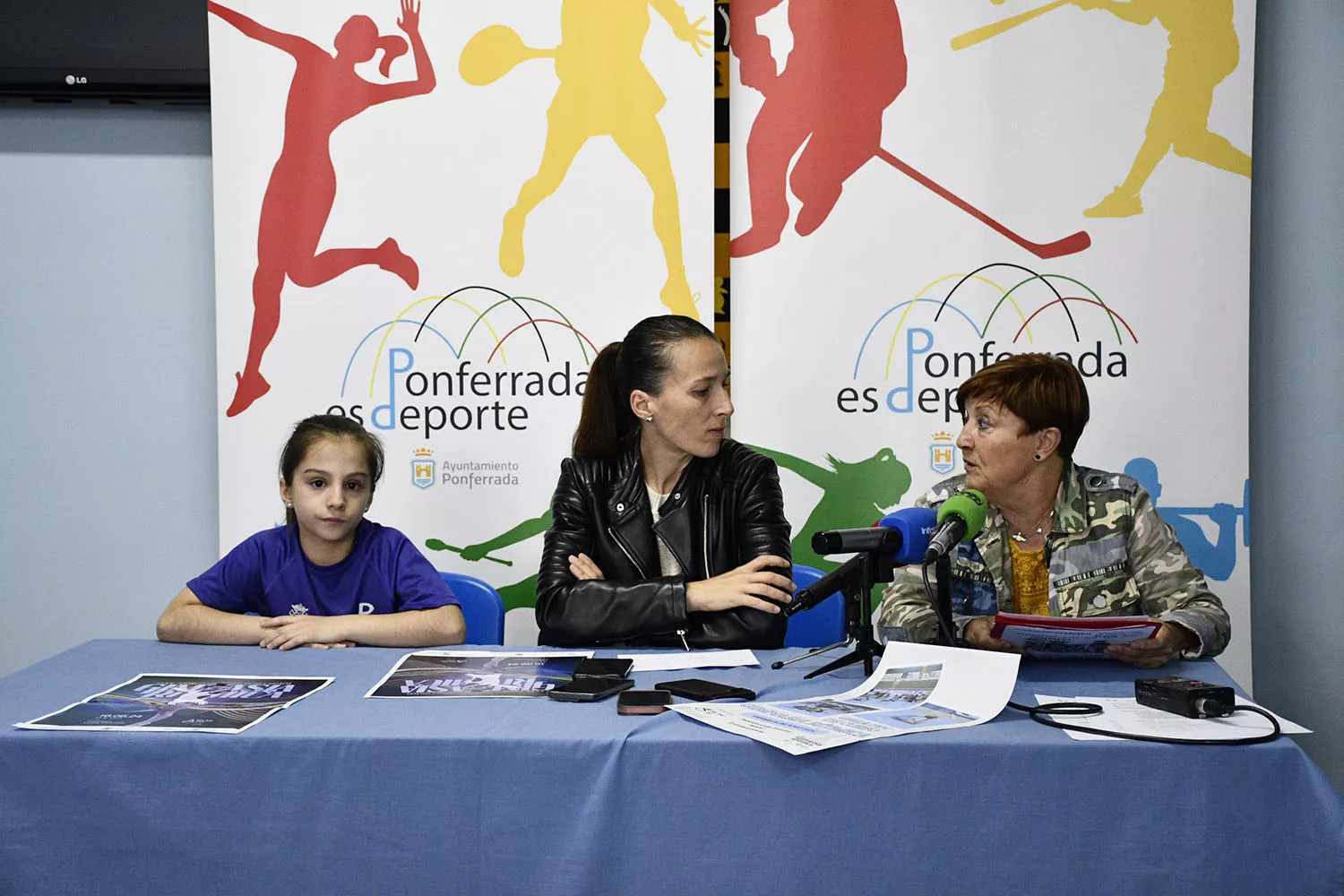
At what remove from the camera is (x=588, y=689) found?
68.1 inches

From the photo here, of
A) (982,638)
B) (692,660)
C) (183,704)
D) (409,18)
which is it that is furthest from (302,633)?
(409,18)

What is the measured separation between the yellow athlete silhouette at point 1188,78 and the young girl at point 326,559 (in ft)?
8.24

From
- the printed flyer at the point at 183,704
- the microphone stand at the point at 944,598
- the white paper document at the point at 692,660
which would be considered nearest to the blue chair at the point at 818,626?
the white paper document at the point at 692,660

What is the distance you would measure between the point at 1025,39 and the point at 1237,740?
2.53 metres

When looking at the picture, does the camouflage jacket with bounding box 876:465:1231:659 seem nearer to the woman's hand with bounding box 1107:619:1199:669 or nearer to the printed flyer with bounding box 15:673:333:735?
the woman's hand with bounding box 1107:619:1199:669

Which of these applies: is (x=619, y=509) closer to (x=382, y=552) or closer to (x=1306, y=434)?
(x=382, y=552)

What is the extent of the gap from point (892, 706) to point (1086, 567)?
0.81 metres

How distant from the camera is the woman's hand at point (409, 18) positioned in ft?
10.9

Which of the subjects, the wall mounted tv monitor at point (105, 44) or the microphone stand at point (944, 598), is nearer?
the microphone stand at point (944, 598)

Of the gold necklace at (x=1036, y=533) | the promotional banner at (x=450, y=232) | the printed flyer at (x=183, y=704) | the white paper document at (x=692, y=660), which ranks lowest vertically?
the white paper document at (x=692, y=660)

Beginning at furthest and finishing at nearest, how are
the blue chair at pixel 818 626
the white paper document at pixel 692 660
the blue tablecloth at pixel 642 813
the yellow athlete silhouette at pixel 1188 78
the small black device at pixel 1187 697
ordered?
the yellow athlete silhouette at pixel 1188 78
the blue chair at pixel 818 626
the white paper document at pixel 692 660
the small black device at pixel 1187 697
the blue tablecloth at pixel 642 813

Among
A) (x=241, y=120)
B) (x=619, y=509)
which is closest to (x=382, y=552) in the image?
(x=619, y=509)

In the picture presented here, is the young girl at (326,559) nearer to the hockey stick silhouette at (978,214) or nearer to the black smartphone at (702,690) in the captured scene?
the black smartphone at (702,690)

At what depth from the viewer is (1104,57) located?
10.7 feet
